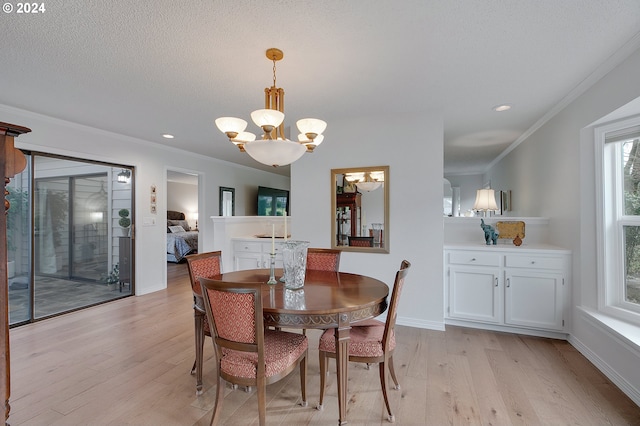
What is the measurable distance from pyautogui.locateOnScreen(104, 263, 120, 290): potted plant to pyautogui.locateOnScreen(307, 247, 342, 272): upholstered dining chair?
135 inches

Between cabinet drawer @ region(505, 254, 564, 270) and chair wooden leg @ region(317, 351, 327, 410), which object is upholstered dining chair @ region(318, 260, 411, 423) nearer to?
chair wooden leg @ region(317, 351, 327, 410)

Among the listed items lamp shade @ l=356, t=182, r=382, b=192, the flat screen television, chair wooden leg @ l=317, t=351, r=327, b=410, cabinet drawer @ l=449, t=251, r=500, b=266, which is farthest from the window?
the flat screen television

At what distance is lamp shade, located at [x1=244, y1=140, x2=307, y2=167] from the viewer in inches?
77.4

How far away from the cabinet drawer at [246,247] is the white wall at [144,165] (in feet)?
1.53

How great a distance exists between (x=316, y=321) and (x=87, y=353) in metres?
2.39

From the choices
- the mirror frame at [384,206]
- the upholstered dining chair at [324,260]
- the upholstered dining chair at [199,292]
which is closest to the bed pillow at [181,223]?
the mirror frame at [384,206]

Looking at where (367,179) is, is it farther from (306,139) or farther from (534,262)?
(534,262)

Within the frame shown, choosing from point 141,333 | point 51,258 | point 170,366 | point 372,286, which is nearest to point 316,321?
point 372,286

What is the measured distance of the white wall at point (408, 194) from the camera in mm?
3176

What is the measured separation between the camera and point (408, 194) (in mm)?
3258

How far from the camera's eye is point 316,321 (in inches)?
62.7

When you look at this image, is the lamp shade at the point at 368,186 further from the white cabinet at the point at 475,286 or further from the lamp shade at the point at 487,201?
the lamp shade at the point at 487,201

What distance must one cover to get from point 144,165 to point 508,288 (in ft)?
16.7

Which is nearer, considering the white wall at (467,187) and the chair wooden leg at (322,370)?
the chair wooden leg at (322,370)
